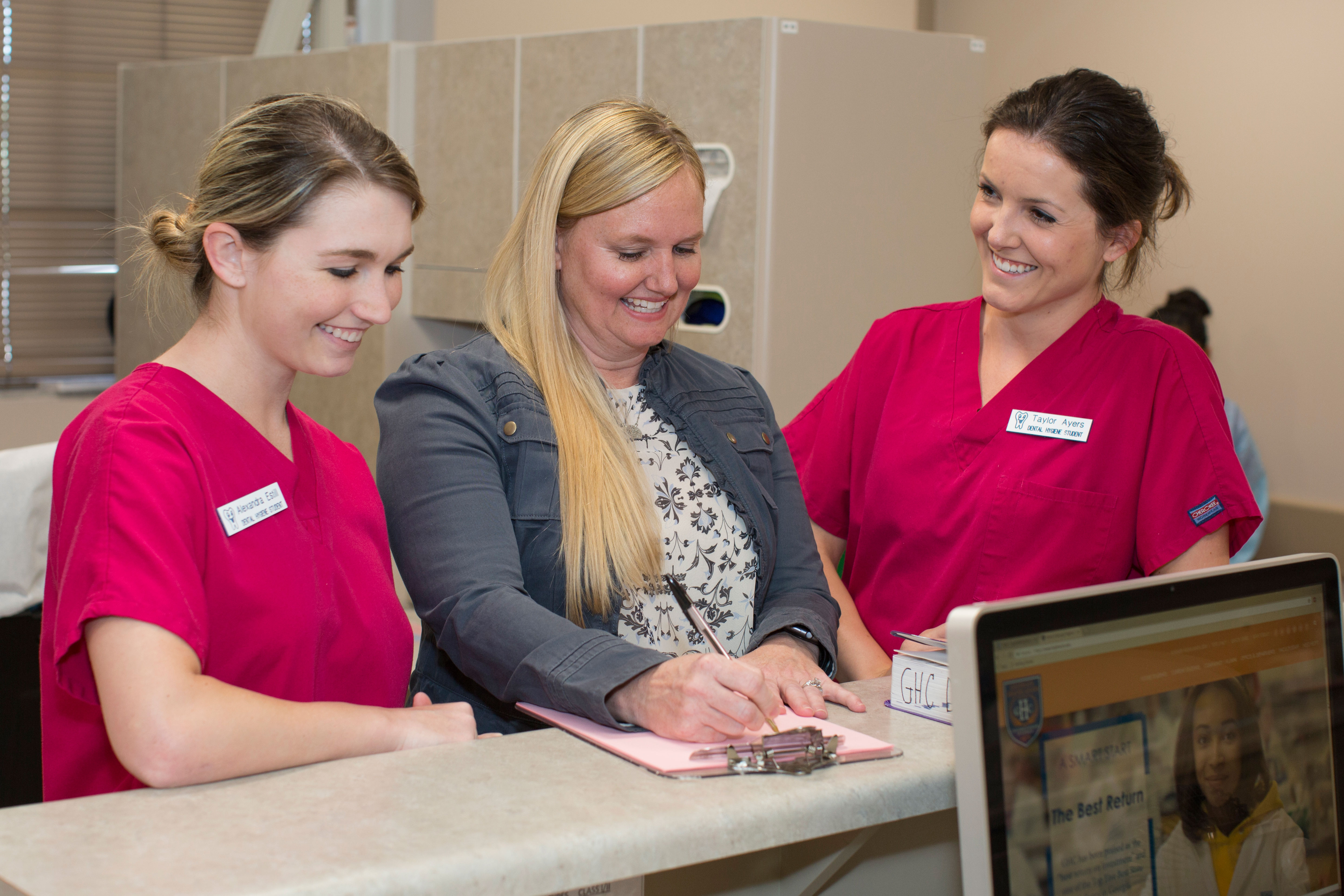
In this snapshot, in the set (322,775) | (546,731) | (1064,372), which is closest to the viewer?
(322,775)

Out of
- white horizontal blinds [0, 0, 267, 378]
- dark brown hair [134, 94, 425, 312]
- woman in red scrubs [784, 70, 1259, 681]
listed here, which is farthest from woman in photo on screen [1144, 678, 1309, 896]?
white horizontal blinds [0, 0, 267, 378]

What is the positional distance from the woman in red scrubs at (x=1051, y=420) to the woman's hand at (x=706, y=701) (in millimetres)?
543

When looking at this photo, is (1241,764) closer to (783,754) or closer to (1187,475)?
(783,754)

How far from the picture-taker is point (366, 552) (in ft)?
4.47

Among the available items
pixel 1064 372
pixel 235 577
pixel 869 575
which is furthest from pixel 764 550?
pixel 235 577

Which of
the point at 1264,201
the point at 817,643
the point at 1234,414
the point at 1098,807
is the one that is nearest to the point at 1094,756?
the point at 1098,807

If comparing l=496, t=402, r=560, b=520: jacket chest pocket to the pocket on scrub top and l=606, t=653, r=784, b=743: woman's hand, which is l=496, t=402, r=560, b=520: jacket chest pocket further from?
the pocket on scrub top

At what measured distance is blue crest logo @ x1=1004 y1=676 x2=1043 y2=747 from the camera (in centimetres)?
84

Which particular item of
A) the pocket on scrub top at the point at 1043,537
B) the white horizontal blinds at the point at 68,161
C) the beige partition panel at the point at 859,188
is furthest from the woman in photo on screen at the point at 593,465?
the white horizontal blinds at the point at 68,161

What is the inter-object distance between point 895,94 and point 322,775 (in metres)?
2.65

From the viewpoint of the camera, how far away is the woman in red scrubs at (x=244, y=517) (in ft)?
3.37

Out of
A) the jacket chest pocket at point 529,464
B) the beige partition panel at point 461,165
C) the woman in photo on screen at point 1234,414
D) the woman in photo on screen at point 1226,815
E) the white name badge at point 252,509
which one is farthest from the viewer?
the woman in photo on screen at point 1234,414

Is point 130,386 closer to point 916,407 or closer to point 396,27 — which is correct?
point 916,407

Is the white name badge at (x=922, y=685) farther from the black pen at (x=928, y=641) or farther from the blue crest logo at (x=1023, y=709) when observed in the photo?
the blue crest logo at (x=1023, y=709)
